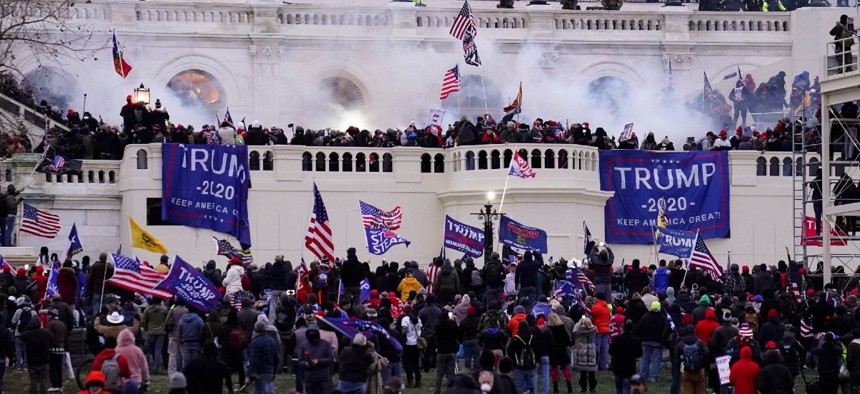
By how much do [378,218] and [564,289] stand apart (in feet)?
23.6

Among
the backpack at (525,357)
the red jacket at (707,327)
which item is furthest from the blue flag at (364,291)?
the backpack at (525,357)

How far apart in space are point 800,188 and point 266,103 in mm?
16162

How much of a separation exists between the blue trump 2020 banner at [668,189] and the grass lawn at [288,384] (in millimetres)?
15818

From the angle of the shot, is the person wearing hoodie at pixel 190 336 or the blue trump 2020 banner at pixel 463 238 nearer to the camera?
the person wearing hoodie at pixel 190 336

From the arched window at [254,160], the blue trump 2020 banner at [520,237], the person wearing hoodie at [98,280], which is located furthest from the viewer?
the arched window at [254,160]

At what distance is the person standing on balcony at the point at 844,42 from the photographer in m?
48.6

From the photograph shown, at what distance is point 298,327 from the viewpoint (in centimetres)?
3678

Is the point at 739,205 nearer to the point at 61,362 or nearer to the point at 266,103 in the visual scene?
the point at 266,103

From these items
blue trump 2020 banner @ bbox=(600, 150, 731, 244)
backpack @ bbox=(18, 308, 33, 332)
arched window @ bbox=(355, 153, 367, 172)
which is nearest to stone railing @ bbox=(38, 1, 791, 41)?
arched window @ bbox=(355, 153, 367, 172)

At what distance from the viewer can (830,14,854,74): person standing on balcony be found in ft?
160

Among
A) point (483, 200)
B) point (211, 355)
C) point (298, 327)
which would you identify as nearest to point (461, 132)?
point (483, 200)

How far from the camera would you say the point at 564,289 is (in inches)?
1697

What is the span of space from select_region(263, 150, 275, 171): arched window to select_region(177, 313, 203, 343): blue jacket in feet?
58.9

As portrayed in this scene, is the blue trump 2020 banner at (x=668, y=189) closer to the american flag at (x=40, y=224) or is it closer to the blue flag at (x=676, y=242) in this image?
the blue flag at (x=676, y=242)
